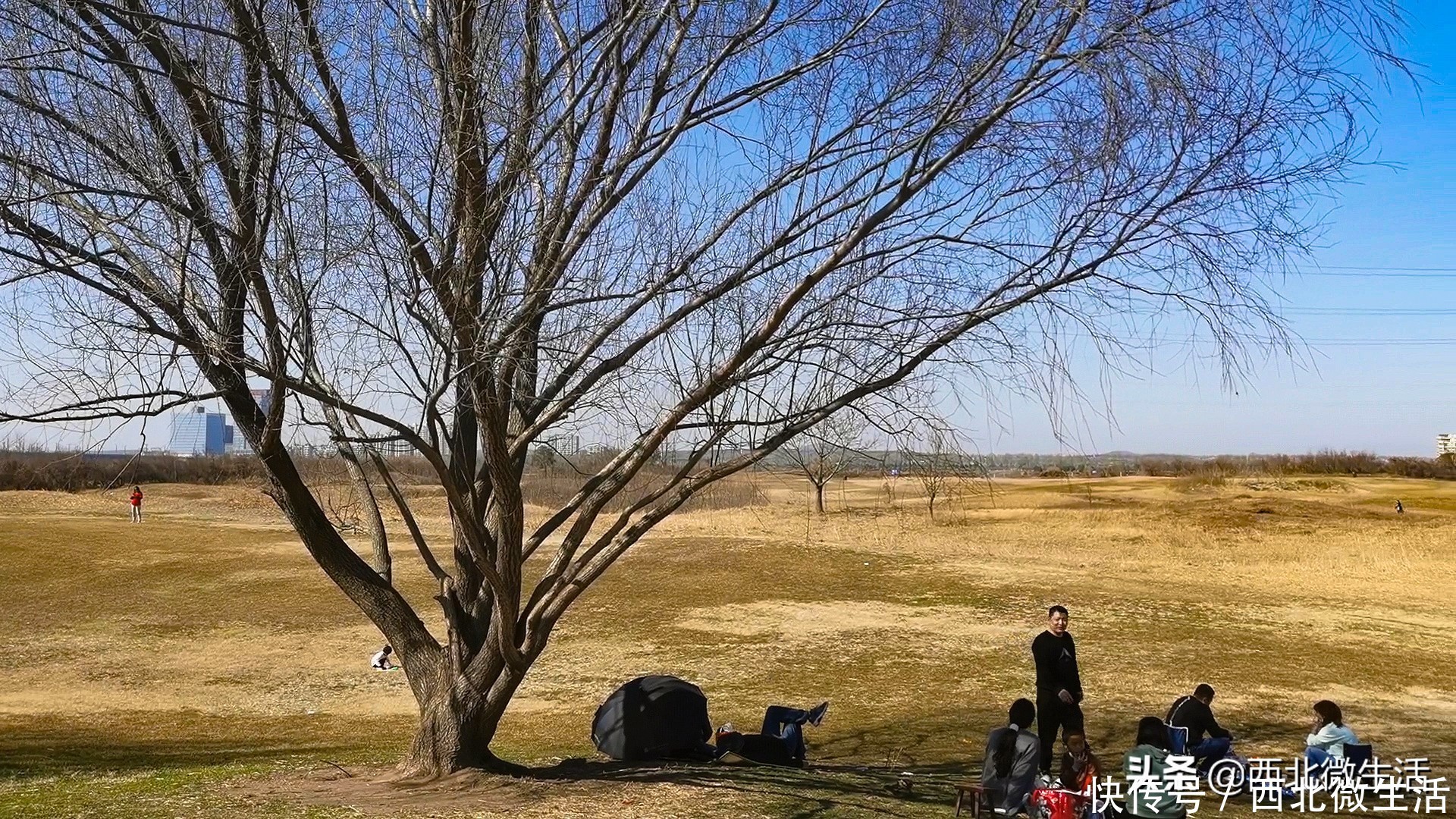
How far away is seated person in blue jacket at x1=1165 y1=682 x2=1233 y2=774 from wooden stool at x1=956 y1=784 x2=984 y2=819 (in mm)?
2705

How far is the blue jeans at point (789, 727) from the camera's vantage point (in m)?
8.82

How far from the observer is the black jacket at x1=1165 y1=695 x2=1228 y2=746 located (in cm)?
872

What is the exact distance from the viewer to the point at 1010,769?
23.1ft

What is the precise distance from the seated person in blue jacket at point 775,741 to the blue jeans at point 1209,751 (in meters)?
3.07

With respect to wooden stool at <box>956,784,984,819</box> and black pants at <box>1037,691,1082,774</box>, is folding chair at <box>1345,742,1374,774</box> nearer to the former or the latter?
black pants at <box>1037,691,1082,774</box>

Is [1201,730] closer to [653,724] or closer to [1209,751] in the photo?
[1209,751]

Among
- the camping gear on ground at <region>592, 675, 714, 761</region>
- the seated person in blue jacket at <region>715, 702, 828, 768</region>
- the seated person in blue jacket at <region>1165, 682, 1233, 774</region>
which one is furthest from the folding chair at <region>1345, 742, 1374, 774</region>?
the camping gear on ground at <region>592, 675, 714, 761</region>

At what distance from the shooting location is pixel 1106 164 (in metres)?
5.22

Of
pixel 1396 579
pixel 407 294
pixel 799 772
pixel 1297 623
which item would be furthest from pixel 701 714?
pixel 1396 579

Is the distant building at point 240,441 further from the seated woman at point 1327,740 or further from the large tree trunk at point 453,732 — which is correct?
the seated woman at point 1327,740

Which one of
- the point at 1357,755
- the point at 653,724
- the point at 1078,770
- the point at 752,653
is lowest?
the point at 752,653

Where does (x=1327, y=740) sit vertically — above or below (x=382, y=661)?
above

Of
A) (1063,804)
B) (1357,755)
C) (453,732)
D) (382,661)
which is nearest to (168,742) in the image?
(382,661)

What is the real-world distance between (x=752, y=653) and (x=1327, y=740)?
10.2m
